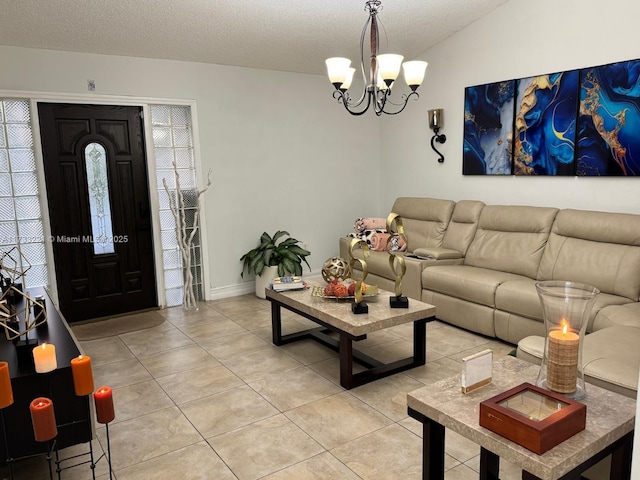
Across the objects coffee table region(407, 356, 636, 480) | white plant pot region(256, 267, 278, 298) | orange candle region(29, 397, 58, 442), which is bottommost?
white plant pot region(256, 267, 278, 298)

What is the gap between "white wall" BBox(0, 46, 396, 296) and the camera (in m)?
4.29

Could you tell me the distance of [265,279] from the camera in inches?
200

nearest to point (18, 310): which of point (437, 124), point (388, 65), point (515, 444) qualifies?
point (388, 65)

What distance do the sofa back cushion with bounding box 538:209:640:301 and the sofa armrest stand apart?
81 cm

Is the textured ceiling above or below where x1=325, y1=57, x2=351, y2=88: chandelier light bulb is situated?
above

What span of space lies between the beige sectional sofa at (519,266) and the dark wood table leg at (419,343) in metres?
0.69

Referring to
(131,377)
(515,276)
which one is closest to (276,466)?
(131,377)

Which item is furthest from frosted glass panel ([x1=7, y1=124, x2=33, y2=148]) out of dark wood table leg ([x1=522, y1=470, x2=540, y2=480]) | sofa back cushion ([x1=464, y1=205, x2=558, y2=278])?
dark wood table leg ([x1=522, y1=470, x2=540, y2=480])

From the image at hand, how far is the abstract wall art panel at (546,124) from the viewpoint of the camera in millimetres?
4043

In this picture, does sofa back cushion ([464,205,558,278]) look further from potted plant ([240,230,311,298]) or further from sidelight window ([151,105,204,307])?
sidelight window ([151,105,204,307])

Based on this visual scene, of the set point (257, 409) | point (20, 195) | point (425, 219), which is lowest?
point (257, 409)

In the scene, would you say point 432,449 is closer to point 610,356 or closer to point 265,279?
point 610,356

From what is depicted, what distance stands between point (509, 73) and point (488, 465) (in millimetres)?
3670

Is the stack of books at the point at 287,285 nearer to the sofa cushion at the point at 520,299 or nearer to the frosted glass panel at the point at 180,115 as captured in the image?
the sofa cushion at the point at 520,299
